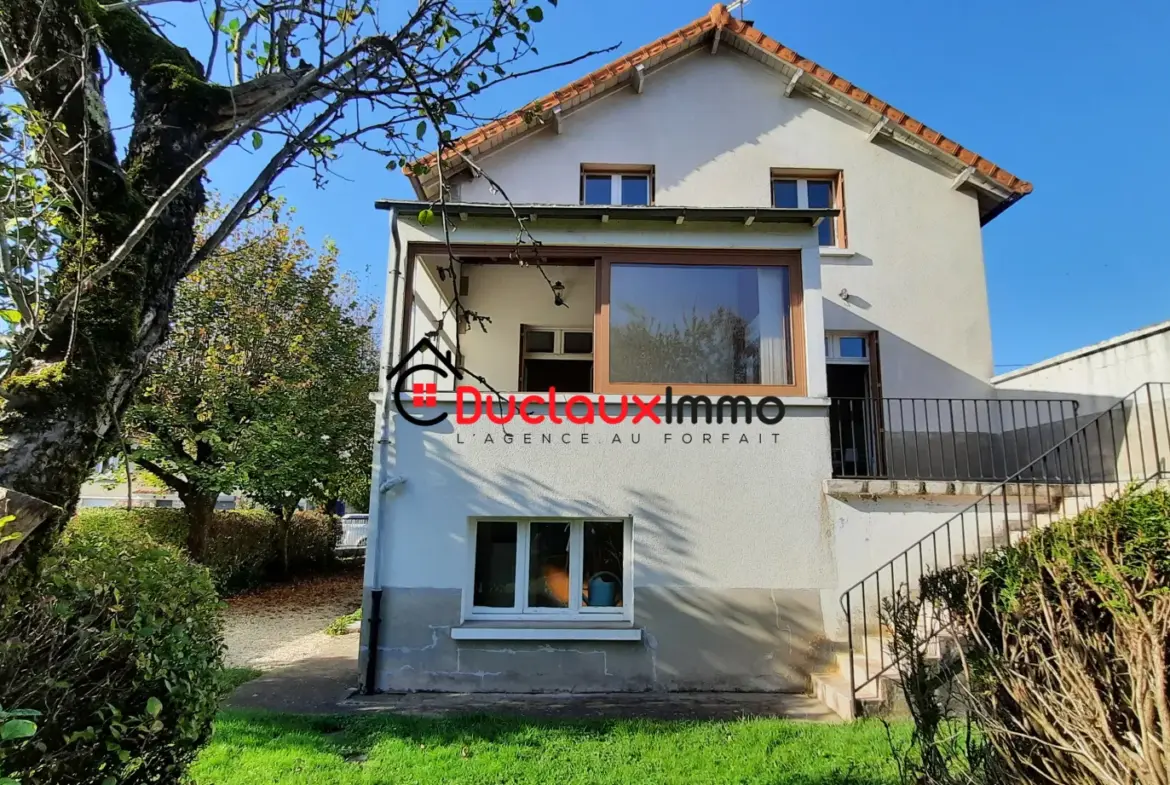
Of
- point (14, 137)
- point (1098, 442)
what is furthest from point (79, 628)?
point (1098, 442)

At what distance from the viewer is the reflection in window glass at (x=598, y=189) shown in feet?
Answer: 38.2

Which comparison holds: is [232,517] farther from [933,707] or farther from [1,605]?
[933,707]

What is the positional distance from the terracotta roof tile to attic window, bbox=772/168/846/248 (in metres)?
1.45

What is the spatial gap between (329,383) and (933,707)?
15.2 meters

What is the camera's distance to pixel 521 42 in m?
3.61

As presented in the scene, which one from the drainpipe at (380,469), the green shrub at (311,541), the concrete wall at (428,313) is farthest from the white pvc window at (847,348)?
the green shrub at (311,541)

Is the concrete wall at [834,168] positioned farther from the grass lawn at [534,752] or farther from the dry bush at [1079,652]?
the dry bush at [1079,652]

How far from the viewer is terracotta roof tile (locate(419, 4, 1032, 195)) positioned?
452 inches

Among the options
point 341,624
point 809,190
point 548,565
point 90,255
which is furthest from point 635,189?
point 90,255

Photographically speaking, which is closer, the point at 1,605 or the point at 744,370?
the point at 1,605

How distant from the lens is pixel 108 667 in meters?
2.88

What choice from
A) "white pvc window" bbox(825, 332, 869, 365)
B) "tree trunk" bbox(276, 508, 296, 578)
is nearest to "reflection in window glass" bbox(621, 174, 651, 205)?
"white pvc window" bbox(825, 332, 869, 365)

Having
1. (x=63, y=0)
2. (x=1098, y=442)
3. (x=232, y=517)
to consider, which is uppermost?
(x=63, y=0)

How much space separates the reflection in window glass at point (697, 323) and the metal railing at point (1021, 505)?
9.04 feet
